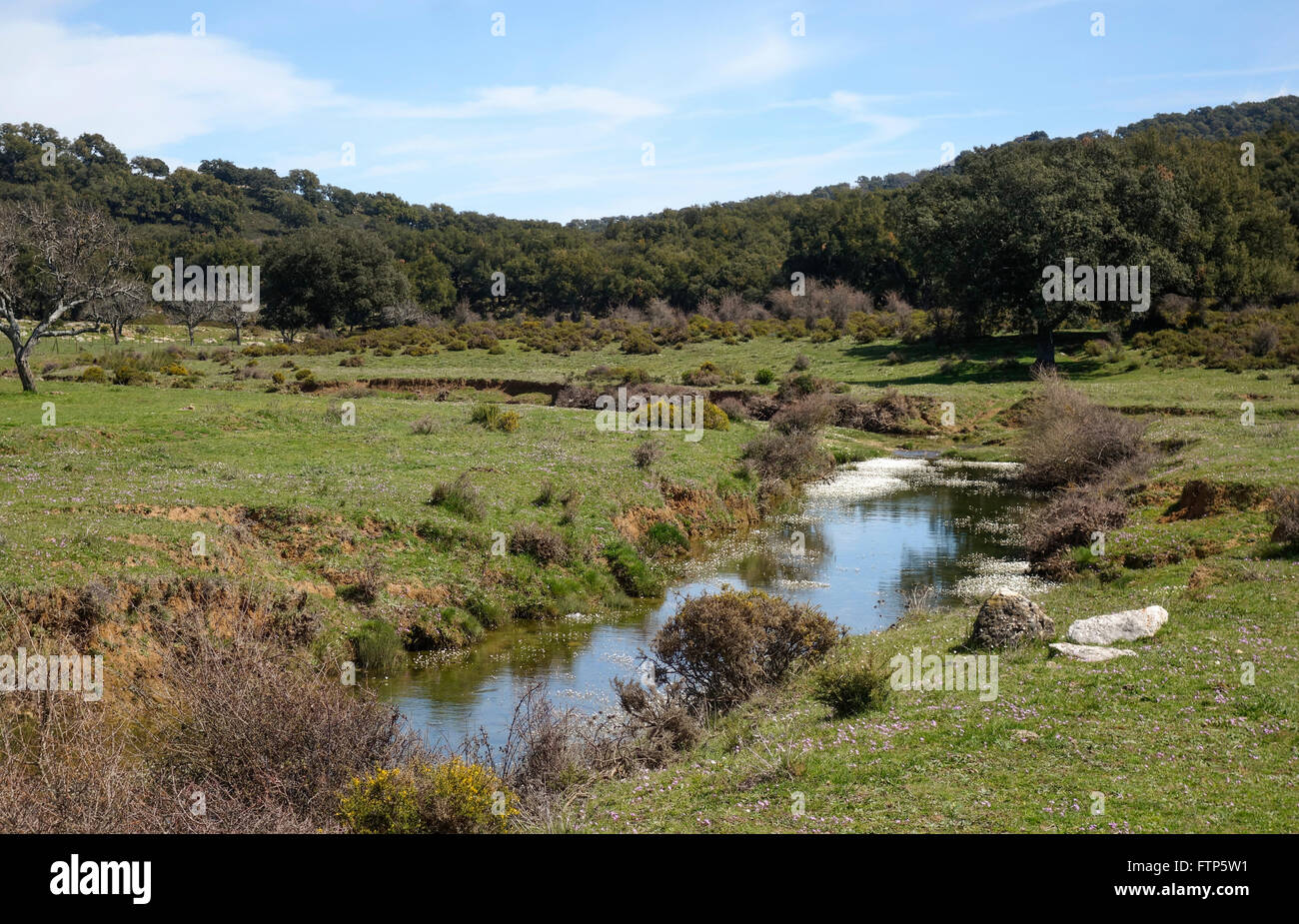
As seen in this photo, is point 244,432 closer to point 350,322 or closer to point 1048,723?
point 1048,723

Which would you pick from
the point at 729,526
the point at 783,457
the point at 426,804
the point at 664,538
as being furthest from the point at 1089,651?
the point at 783,457

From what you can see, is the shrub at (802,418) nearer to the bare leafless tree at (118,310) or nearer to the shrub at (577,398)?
the shrub at (577,398)

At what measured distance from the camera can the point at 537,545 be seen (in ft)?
71.5

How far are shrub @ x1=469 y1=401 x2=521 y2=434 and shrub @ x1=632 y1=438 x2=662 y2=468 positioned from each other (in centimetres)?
531

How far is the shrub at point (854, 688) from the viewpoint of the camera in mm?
11633

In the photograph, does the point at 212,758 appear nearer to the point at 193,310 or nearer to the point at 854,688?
the point at 854,688

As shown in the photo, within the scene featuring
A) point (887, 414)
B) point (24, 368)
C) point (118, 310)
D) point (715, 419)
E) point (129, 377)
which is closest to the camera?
point (24, 368)

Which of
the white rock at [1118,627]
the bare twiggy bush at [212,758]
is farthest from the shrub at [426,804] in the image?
the white rock at [1118,627]

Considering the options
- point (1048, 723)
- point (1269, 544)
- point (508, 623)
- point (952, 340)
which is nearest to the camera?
point (1048, 723)

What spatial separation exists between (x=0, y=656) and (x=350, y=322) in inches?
3042

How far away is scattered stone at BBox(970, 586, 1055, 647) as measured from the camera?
13.7 meters

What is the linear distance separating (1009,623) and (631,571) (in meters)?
10.6

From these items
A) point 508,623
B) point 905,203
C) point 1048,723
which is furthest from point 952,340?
point 1048,723

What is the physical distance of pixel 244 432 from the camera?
2859cm
